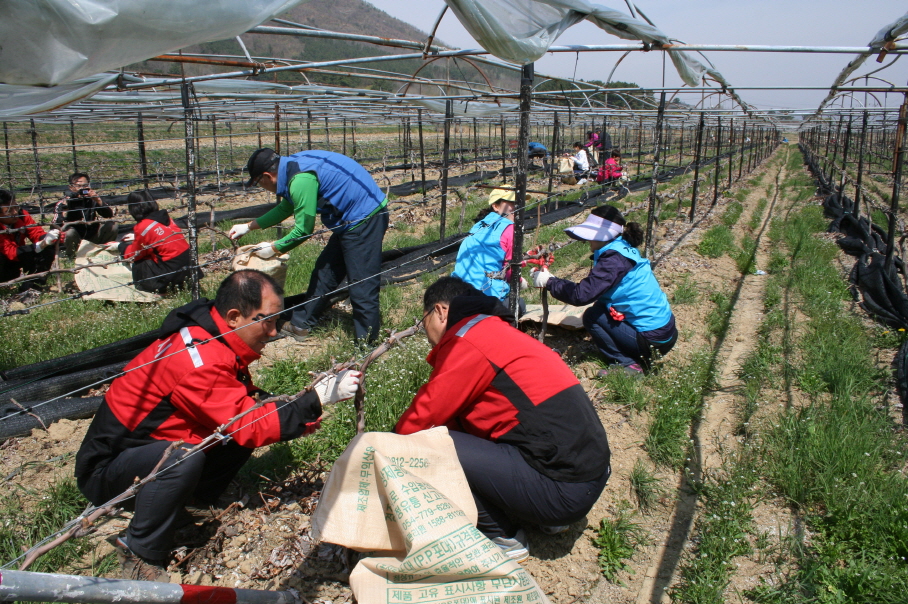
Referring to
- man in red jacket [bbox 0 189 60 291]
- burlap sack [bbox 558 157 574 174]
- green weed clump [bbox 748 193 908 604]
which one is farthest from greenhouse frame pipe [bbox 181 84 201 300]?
burlap sack [bbox 558 157 574 174]

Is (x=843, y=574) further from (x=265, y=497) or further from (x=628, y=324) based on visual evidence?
(x=265, y=497)

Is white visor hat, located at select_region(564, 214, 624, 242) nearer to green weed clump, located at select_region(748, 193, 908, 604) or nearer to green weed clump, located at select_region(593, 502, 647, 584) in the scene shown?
green weed clump, located at select_region(748, 193, 908, 604)

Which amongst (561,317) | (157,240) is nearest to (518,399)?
(561,317)

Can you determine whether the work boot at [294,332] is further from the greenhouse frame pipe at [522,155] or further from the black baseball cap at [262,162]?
the greenhouse frame pipe at [522,155]

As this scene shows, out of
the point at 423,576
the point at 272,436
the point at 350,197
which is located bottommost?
the point at 423,576

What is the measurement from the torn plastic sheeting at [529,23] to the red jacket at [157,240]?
14.4 feet

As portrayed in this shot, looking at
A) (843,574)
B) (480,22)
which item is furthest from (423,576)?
(480,22)

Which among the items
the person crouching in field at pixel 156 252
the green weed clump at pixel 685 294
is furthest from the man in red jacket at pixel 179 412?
the green weed clump at pixel 685 294

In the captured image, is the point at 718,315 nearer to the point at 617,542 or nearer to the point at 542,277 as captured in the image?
the point at 542,277

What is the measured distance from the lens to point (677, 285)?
648 cm

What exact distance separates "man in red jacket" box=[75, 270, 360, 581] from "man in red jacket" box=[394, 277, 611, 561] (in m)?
0.41

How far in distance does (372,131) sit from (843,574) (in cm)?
4277

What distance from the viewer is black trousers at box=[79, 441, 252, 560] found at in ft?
7.28

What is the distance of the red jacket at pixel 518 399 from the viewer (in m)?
2.30
